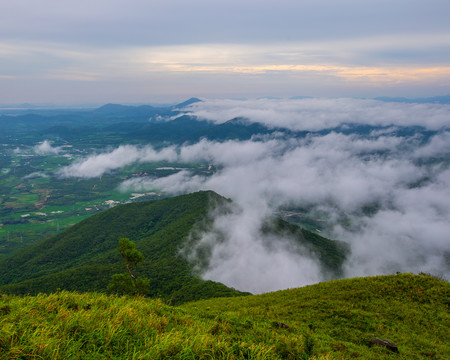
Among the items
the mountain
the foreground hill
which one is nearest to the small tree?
the foreground hill

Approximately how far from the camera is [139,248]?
113375mm

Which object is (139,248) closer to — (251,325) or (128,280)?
(128,280)

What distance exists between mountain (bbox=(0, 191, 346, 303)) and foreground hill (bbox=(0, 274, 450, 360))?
135 feet

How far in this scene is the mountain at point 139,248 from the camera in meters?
74.1

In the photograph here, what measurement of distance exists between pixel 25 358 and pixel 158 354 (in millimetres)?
2650

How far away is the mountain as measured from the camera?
7406cm

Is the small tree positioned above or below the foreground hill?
below

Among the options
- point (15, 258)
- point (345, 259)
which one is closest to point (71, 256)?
point (15, 258)

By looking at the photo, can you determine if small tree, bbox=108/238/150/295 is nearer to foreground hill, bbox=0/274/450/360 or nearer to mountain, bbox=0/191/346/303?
foreground hill, bbox=0/274/450/360

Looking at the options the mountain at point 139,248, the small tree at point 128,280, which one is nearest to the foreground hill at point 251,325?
the small tree at point 128,280

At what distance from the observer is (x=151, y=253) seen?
106 meters

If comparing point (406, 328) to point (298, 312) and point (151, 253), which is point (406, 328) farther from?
point (151, 253)

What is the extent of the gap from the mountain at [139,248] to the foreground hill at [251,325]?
41173mm

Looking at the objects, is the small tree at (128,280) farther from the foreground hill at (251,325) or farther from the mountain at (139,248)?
the mountain at (139,248)
